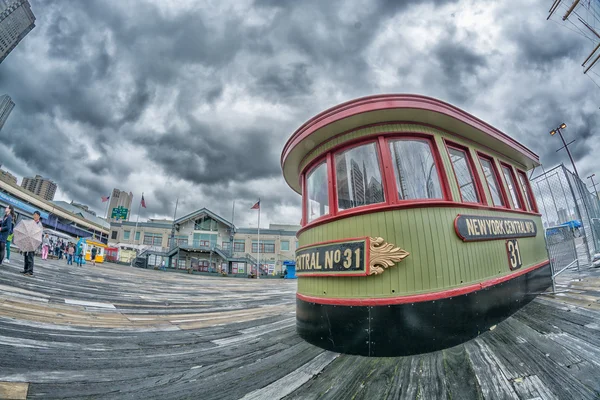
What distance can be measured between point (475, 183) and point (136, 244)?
4737 cm

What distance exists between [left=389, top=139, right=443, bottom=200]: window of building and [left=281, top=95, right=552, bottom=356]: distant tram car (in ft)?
0.06

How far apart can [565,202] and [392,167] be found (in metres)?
8.14

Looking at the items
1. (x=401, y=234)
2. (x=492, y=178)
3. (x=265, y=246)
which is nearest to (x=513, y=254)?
(x=492, y=178)

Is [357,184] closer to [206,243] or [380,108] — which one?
[380,108]

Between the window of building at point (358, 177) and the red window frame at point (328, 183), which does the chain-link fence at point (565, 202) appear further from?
the red window frame at point (328, 183)

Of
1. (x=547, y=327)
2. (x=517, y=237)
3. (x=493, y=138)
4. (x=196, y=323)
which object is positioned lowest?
(x=196, y=323)

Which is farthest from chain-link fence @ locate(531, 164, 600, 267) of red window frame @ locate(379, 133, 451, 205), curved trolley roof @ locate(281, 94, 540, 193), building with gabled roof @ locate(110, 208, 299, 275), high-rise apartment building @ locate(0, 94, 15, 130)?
high-rise apartment building @ locate(0, 94, 15, 130)

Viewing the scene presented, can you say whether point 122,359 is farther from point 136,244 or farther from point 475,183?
point 136,244

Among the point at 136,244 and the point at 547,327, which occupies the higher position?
the point at 136,244

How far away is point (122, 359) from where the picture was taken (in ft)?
7.18

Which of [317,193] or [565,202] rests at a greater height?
[565,202]

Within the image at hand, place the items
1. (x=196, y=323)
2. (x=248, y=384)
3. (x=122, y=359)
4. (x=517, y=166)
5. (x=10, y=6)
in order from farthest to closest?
(x=10, y=6) → (x=517, y=166) → (x=196, y=323) → (x=122, y=359) → (x=248, y=384)

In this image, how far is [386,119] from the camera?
136 inches

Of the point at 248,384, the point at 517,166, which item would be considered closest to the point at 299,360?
the point at 248,384
